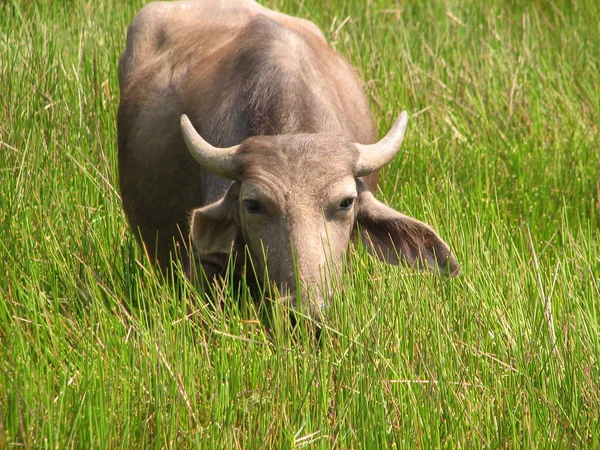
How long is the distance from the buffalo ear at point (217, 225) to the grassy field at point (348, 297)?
0.98ft

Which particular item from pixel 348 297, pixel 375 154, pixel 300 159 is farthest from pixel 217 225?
pixel 348 297

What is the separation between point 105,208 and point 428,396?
2.70 meters

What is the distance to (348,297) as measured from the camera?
3906 millimetres

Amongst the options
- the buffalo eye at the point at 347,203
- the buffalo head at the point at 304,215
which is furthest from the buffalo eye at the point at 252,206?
the buffalo eye at the point at 347,203

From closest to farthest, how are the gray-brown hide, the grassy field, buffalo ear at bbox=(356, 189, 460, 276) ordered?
the grassy field < the gray-brown hide < buffalo ear at bbox=(356, 189, 460, 276)

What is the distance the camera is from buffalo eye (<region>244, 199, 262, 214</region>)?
14.1 feet

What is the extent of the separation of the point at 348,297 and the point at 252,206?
650mm

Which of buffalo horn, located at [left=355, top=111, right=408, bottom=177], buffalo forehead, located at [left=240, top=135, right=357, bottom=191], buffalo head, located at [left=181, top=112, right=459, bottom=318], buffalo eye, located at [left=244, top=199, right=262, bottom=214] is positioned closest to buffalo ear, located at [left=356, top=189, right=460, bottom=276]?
buffalo head, located at [left=181, top=112, right=459, bottom=318]

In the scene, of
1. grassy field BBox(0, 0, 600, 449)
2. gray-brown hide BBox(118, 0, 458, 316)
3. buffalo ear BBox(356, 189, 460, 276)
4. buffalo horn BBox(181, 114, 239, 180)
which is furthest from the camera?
buffalo ear BBox(356, 189, 460, 276)

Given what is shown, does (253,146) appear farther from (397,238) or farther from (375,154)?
(397,238)

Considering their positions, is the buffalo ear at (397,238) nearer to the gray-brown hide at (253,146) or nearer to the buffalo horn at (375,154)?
the gray-brown hide at (253,146)

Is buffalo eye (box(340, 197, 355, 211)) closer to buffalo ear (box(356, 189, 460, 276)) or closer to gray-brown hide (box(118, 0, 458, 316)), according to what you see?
gray-brown hide (box(118, 0, 458, 316))

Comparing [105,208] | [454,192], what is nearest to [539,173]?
[454,192]

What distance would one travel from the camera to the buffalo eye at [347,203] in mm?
4289
